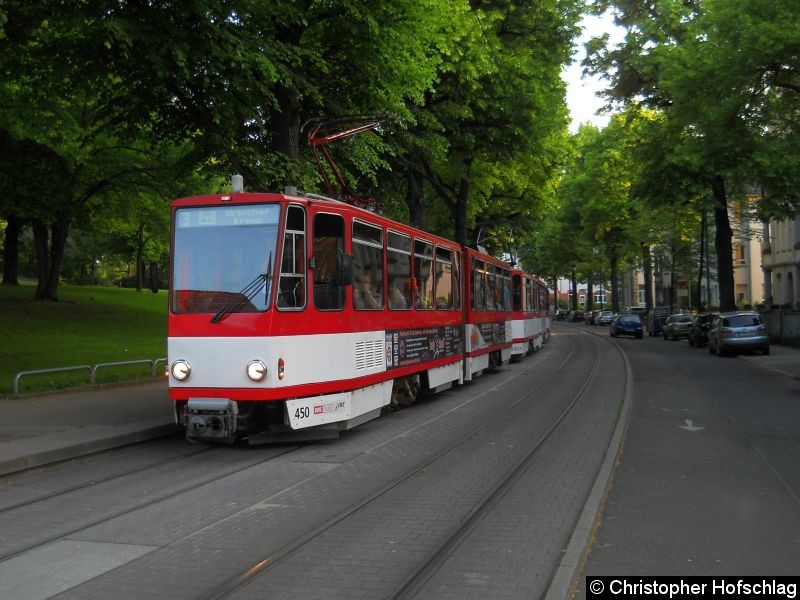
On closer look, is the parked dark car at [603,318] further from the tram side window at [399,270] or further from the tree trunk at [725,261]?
the tram side window at [399,270]

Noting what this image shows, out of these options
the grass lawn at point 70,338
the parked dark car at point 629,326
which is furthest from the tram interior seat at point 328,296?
the parked dark car at point 629,326

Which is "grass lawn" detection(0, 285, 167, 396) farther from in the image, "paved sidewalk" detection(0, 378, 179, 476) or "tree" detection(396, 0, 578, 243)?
"tree" detection(396, 0, 578, 243)

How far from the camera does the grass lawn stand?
1820 centimetres

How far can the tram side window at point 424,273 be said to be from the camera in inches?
559

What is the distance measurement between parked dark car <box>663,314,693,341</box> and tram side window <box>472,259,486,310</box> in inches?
992

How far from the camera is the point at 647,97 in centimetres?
3541

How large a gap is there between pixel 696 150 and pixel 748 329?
847cm

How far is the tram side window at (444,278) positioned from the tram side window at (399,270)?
201 centimetres

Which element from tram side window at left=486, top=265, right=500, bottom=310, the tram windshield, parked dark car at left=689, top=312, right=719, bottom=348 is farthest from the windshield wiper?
parked dark car at left=689, top=312, right=719, bottom=348

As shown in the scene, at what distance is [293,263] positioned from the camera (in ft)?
32.8

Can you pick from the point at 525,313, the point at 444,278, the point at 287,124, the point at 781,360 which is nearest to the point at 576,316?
the point at 525,313

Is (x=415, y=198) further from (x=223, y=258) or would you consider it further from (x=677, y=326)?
(x=677, y=326)

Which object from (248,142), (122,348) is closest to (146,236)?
(122,348)

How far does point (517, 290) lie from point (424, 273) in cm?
1269
